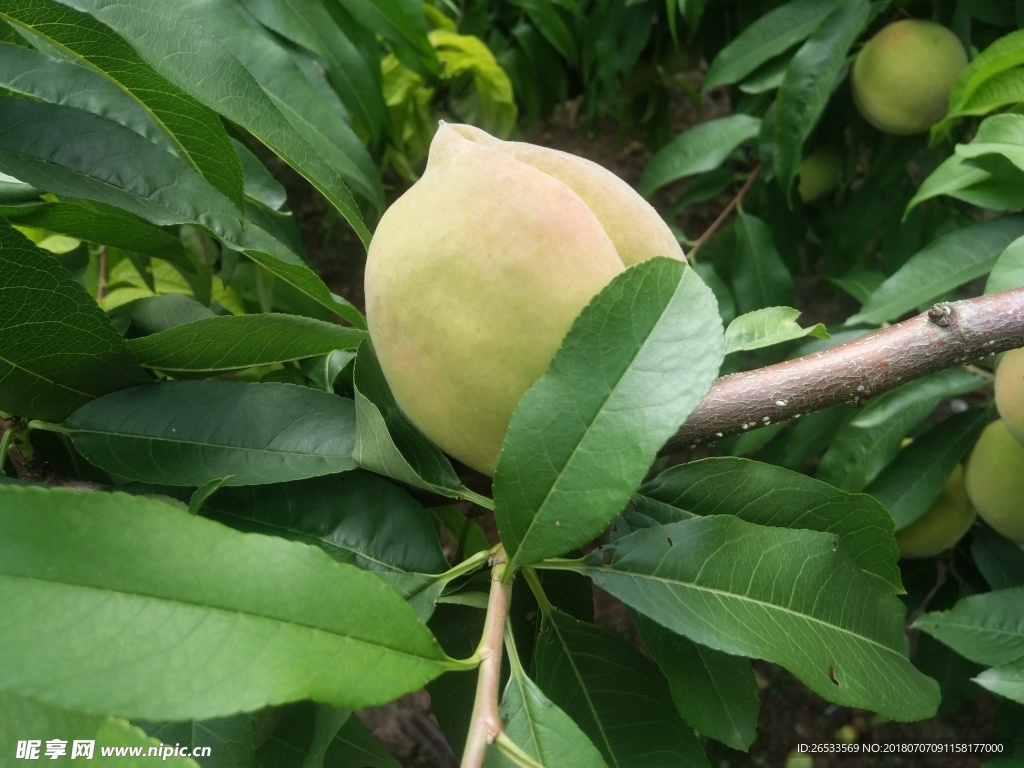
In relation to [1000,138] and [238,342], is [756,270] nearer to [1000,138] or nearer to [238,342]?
[1000,138]

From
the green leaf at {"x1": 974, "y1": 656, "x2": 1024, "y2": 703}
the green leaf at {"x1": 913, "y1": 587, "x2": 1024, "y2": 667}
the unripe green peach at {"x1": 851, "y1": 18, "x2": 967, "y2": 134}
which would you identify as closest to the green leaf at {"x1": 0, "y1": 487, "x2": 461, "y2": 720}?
the green leaf at {"x1": 974, "y1": 656, "x2": 1024, "y2": 703}

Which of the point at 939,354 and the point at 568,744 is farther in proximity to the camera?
the point at 939,354

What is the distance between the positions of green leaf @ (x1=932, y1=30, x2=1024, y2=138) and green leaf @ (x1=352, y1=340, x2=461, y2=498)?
0.85 m

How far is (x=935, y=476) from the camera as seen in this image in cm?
117

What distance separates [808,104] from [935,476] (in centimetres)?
64

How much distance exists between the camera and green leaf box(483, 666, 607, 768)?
1.42 feet

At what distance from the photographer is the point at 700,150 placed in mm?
1479

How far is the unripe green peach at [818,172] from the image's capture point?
1.63 metres

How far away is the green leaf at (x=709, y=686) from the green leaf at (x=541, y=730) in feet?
0.37

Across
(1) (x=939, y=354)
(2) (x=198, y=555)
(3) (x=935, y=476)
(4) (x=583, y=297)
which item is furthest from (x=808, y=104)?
(2) (x=198, y=555)

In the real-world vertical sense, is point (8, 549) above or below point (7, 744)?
above

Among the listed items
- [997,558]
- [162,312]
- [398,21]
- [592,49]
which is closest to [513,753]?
[162,312]

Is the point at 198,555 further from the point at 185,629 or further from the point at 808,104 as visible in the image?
the point at 808,104

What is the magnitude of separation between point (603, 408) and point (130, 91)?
426 mm
